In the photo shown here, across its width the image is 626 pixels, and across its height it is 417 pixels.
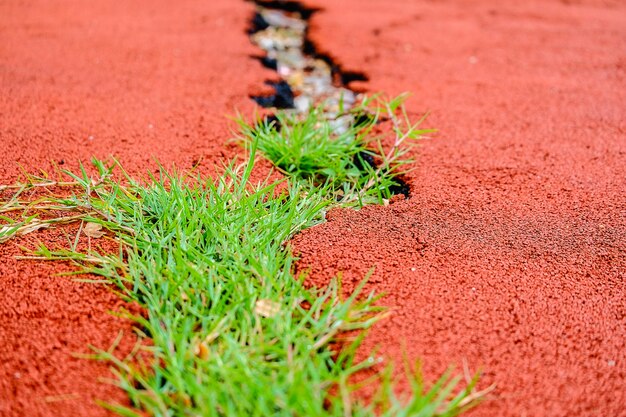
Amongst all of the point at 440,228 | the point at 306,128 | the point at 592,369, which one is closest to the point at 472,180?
the point at 440,228

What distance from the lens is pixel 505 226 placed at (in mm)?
1755

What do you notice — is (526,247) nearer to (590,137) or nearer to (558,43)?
(590,137)

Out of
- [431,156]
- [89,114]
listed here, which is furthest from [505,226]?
[89,114]

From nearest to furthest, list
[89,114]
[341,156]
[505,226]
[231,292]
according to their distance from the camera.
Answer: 1. [231,292]
2. [505,226]
3. [341,156]
4. [89,114]

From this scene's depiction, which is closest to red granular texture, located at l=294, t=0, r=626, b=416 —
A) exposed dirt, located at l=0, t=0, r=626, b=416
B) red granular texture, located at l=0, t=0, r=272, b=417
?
exposed dirt, located at l=0, t=0, r=626, b=416

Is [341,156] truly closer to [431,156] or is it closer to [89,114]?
[431,156]

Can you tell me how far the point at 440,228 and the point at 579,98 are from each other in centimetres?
128

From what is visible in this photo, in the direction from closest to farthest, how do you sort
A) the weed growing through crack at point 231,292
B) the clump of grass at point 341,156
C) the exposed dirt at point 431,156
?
the weed growing through crack at point 231,292, the exposed dirt at point 431,156, the clump of grass at point 341,156

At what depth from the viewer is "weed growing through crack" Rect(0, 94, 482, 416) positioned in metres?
1.21

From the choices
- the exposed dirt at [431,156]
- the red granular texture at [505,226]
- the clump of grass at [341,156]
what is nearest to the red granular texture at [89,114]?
Result: the exposed dirt at [431,156]

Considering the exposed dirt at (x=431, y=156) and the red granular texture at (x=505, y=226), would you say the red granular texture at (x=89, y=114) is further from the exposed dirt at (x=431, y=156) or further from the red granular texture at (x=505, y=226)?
the red granular texture at (x=505, y=226)

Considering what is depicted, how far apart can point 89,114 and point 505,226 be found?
1.56m

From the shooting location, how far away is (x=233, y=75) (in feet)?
8.44

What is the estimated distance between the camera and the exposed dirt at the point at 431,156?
1.35 meters
